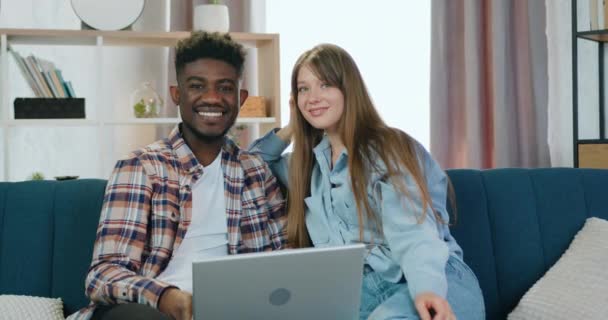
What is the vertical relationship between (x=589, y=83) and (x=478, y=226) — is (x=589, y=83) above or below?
above

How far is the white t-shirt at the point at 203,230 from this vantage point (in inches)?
68.2

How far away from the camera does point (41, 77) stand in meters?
3.24

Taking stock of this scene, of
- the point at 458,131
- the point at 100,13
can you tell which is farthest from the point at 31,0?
the point at 458,131

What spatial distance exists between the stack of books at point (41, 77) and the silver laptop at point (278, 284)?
2177 millimetres

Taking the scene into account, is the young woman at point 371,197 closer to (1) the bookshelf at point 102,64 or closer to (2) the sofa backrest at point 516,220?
(2) the sofa backrest at point 516,220

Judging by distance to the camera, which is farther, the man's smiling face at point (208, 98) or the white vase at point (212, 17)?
the white vase at point (212, 17)

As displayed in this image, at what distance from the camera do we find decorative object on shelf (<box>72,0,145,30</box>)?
3.23m

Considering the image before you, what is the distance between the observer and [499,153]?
12.7 feet

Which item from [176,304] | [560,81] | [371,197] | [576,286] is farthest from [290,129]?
[560,81]

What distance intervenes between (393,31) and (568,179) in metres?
2.03

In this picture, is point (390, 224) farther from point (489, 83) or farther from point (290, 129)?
point (489, 83)

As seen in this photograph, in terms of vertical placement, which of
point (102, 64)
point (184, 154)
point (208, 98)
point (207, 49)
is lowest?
point (184, 154)

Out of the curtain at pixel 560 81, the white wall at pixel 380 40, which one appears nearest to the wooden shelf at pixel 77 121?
the white wall at pixel 380 40

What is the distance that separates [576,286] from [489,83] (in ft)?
6.87
